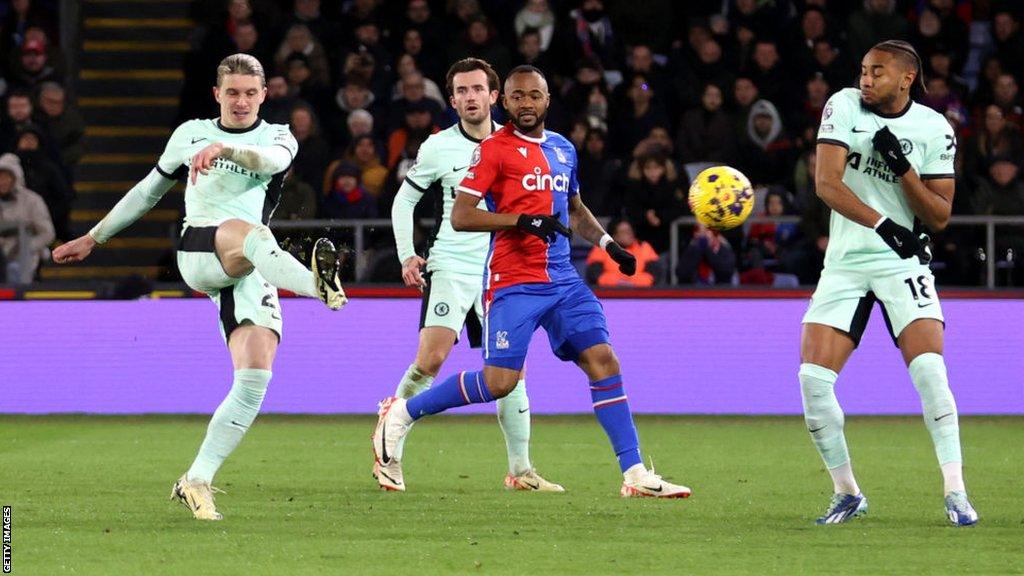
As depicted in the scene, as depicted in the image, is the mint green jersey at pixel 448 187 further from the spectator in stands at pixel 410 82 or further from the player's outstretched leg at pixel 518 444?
the spectator in stands at pixel 410 82

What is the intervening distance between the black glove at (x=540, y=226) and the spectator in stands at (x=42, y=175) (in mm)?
9990

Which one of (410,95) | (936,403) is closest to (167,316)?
(410,95)

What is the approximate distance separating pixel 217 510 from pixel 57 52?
489 inches

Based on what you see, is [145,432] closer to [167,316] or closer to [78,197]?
[167,316]

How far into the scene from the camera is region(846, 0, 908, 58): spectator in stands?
18359mm

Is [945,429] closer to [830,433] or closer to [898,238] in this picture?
[830,433]

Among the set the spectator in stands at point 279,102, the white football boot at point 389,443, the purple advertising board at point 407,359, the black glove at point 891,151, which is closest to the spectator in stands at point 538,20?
the spectator in stands at point 279,102

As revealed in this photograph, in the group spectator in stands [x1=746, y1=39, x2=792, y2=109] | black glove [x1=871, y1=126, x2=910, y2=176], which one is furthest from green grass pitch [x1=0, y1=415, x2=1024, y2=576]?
spectator in stands [x1=746, y1=39, x2=792, y2=109]

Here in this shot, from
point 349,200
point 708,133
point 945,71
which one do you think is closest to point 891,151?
point 349,200

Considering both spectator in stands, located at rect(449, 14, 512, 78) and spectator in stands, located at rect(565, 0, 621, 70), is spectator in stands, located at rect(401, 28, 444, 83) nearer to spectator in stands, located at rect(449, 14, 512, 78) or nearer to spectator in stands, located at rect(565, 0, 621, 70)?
spectator in stands, located at rect(449, 14, 512, 78)

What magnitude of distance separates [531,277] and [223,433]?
1640 mm

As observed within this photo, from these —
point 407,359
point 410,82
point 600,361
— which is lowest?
point 407,359

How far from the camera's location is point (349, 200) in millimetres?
16312

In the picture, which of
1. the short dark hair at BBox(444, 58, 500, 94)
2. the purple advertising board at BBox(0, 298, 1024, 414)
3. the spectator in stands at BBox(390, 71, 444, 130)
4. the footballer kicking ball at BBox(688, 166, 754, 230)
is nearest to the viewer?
the footballer kicking ball at BBox(688, 166, 754, 230)
